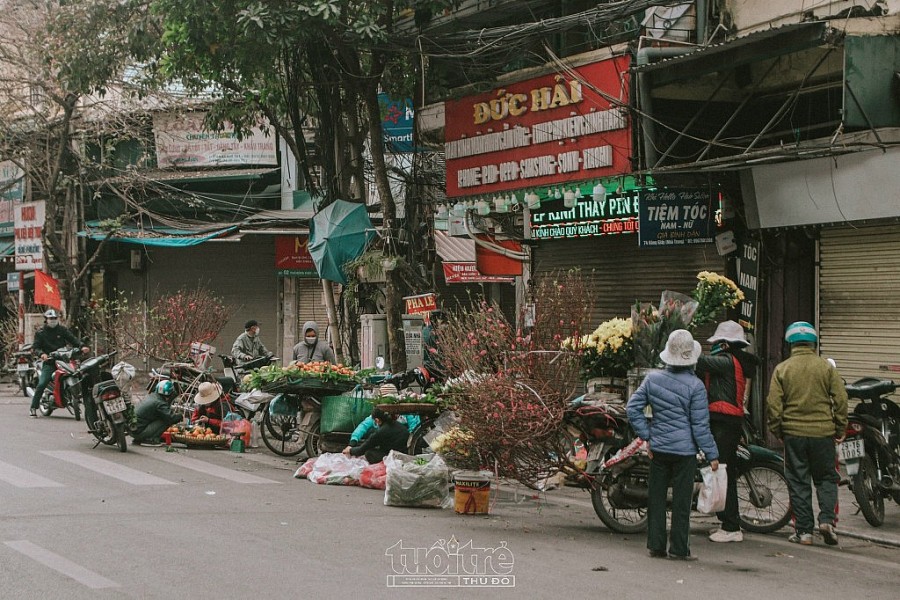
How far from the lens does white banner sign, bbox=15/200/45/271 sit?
24.9 m

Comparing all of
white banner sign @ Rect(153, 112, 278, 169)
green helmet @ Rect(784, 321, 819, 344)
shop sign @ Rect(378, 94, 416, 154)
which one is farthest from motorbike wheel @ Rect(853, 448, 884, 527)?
white banner sign @ Rect(153, 112, 278, 169)

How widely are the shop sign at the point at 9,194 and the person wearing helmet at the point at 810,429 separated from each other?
25150 mm

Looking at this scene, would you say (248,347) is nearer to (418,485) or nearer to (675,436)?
(418,485)

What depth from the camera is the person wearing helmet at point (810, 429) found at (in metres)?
8.71

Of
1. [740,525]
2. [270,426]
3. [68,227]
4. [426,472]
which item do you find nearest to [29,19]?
[68,227]

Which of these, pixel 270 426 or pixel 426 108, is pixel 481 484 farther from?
pixel 426 108

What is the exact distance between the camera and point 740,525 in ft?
30.6

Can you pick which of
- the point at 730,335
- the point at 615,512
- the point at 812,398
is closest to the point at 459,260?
the point at 730,335

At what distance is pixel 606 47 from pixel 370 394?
547cm

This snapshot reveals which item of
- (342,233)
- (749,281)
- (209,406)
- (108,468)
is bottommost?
(108,468)

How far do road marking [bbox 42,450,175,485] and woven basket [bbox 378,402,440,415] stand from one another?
2.43 metres

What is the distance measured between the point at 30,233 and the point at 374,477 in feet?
54.7

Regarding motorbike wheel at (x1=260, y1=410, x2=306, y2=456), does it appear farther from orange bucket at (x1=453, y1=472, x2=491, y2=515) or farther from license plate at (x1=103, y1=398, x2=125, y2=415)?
orange bucket at (x1=453, y1=472, x2=491, y2=515)

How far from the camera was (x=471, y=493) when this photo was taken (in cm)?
992
